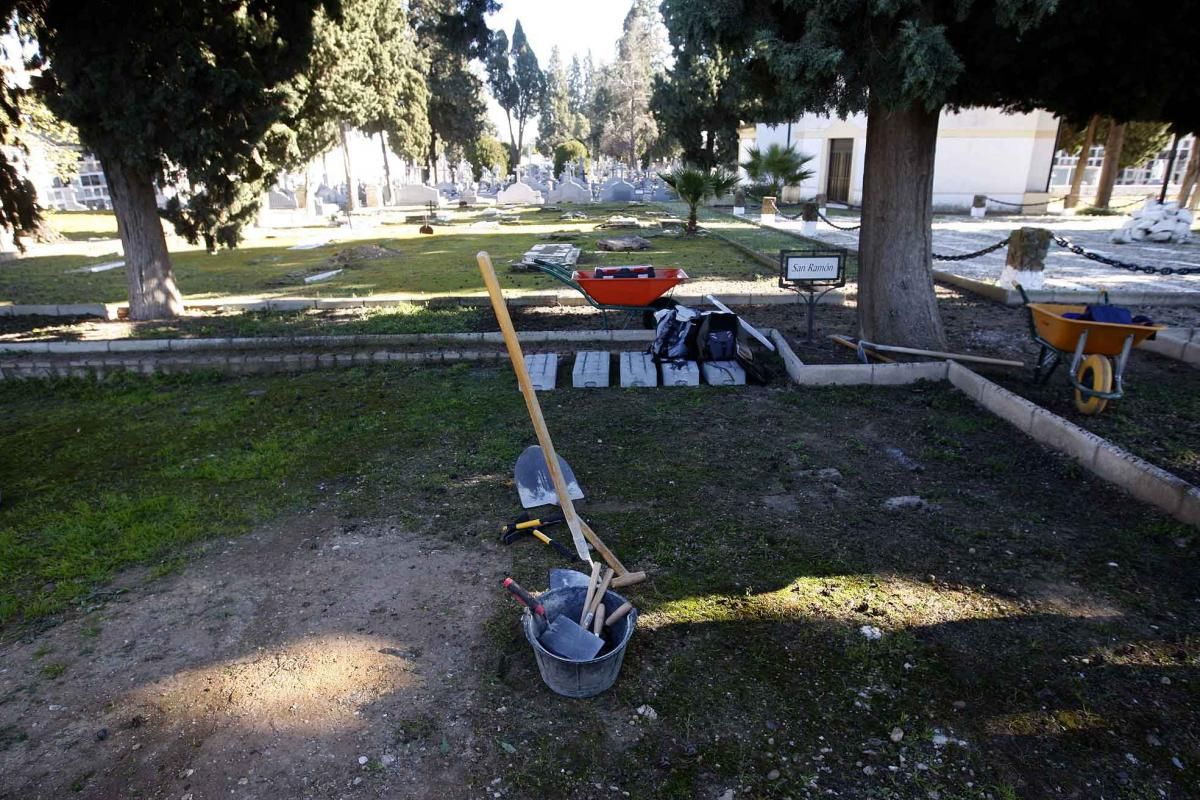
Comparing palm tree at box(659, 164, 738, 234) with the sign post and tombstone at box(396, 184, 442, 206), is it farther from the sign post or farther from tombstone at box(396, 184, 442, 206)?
tombstone at box(396, 184, 442, 206)

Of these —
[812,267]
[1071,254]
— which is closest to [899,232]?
[812,267]

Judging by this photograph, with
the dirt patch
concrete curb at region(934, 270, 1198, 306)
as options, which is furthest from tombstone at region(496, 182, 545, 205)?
the dirt patch

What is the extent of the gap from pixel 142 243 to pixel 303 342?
3.15m

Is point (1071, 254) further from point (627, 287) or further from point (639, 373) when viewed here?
point (639, 373)

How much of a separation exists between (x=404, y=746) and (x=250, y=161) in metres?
8.65

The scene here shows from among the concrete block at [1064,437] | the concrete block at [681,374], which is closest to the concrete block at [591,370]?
the concrete block at [681,374]

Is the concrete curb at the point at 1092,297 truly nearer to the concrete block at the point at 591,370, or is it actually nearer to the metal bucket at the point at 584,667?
the concrete block at the point at 591,370

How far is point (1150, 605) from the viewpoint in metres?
3.00

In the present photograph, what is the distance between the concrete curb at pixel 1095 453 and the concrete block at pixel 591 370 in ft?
10.5

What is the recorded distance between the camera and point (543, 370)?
659cm

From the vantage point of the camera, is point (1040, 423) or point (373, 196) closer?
point (1040, 423)

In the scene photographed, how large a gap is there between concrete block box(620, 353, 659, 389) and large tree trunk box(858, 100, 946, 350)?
230 centimetres

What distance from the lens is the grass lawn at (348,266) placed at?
460 inches

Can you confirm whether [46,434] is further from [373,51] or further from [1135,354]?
[373,51]
